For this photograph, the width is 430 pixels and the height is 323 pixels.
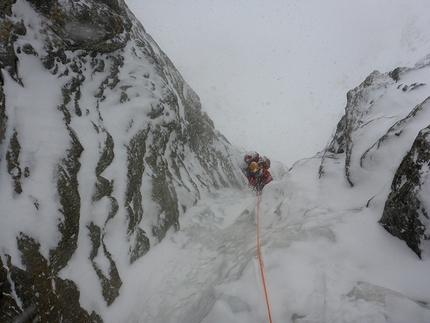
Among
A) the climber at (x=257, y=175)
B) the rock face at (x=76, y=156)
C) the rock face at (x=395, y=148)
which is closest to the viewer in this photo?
the rock face at (x=395, y=148)

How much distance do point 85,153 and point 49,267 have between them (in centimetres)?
183

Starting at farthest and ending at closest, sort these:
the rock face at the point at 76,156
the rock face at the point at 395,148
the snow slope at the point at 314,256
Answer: the rock face at the point at 76,156
the rock face at the point at 395,148
the snow slope at the point at 314,256

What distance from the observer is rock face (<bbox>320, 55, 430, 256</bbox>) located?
9.04ft

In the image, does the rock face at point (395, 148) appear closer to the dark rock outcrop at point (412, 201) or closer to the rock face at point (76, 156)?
the dark rock outcrop at point (412, 201)

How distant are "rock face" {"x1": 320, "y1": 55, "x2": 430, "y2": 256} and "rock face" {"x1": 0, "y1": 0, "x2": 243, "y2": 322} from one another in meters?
4.05

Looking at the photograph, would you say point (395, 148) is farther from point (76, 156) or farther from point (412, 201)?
point (76, 156)

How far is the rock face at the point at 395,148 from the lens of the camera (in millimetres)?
2754

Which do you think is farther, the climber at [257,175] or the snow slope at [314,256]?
the climber at [257,175]

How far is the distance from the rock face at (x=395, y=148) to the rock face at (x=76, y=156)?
4047mm

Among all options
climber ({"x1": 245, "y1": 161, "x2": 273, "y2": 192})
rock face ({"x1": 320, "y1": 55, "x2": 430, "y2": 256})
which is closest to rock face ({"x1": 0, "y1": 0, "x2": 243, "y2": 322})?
climber ({"x1": 245, "y1": 161, "x2": 273, "y2": 192})

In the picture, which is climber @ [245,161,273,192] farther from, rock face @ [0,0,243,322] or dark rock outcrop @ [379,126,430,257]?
dark rock outcrop @ [379,126,430,257]

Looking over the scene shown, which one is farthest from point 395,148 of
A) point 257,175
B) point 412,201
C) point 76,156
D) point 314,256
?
point 76,156

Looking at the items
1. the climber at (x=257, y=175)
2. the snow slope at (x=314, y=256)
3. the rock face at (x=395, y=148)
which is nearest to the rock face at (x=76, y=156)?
the snow slope at (x=314, y=256)

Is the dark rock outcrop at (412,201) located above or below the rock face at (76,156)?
above
